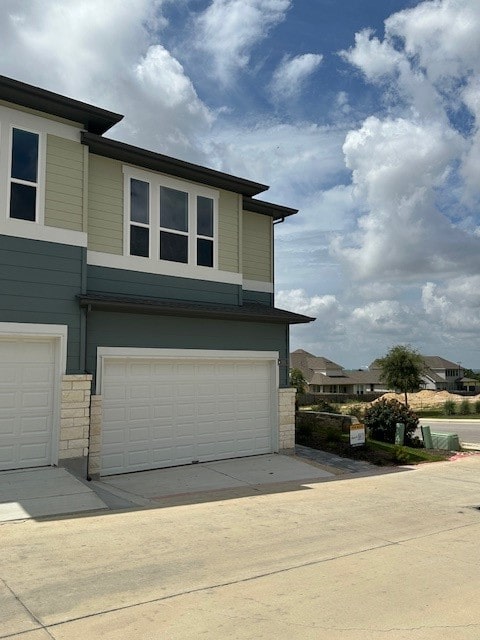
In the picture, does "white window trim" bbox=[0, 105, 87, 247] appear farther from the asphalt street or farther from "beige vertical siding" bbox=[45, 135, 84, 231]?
the asphalt street

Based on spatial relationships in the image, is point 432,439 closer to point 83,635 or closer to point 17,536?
point 17,536

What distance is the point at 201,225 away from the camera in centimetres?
1441

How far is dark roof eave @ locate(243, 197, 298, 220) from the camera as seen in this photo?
16125mm

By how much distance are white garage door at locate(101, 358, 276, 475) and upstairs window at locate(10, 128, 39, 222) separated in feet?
11.5

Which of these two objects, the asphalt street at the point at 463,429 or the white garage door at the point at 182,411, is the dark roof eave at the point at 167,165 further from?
the asphalt street at the point at 463,429

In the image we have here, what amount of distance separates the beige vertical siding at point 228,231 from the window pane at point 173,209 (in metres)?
1.10

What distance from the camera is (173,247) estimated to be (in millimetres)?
13820

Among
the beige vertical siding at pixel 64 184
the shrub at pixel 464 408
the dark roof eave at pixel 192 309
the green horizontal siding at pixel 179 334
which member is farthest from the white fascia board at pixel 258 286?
the shrub at pixel 464 408

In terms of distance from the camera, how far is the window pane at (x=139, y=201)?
13148 millimetres

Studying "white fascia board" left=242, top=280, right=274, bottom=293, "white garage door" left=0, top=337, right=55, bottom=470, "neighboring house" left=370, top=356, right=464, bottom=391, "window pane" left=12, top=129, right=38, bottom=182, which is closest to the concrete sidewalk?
"white garage door" left=0, top=337, right=55, bottom=470

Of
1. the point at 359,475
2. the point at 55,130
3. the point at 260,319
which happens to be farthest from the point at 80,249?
the point at 359,475

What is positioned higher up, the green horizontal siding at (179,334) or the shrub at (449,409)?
the green horizontal siding at (179,334)

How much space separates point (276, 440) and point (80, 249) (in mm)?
7068

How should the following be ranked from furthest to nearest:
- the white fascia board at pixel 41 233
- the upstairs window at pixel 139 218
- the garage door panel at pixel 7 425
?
the upstairs window at pixel 139 218 → the white fascia board at pixel 41 233 → the garage door panel at pixel 7 425
